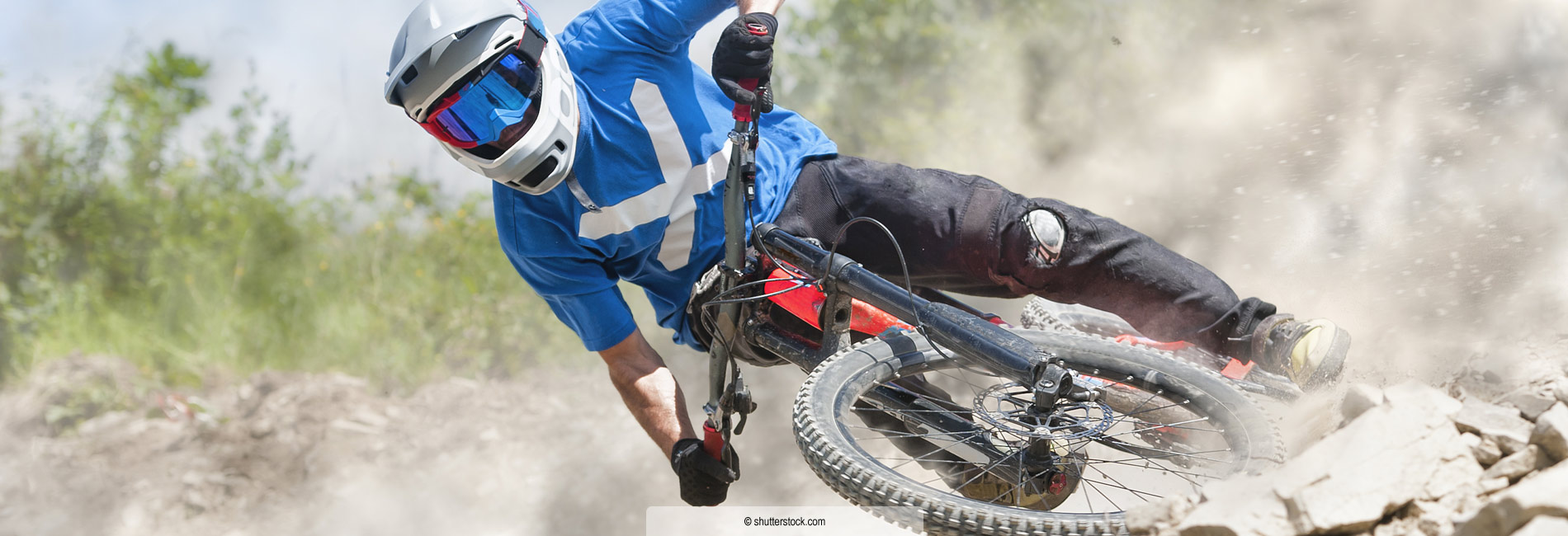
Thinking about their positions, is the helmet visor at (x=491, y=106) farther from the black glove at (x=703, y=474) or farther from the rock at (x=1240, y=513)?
the rock at (x=1240, y=513)

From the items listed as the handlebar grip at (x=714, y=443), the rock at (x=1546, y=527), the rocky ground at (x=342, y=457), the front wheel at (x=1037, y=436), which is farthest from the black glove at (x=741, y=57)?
the rocky ground at (x=342, y=457)

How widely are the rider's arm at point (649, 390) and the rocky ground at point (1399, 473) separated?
5.50 feet

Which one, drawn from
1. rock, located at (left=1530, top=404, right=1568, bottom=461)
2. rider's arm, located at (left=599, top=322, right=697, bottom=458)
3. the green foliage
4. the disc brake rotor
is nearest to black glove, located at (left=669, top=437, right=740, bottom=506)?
rider's arm, located at (left=599, top=322, right=697, bottom=458)

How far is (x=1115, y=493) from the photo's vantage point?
2.84m

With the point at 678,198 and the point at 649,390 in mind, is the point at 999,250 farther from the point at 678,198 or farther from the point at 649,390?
the point at 649,390

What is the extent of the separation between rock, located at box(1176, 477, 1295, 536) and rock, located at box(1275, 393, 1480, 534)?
21mm

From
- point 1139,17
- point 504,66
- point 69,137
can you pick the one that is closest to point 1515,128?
point 1139,17

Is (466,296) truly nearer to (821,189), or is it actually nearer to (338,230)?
(338,230)

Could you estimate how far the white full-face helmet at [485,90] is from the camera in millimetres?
2590

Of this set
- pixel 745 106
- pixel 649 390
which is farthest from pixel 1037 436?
pixel 649 390

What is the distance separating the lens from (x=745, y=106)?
263 centimetres

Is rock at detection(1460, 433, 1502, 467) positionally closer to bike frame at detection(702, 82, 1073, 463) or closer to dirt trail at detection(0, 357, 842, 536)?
bike frame at detection(702, 82, 1073, 463)

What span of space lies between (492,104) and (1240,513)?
6.76 ft

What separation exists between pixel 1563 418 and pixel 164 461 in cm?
613
